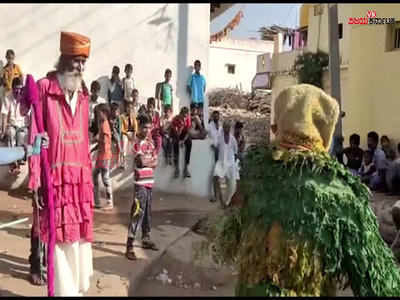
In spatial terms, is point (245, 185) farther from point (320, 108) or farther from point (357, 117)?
point (357, 117)

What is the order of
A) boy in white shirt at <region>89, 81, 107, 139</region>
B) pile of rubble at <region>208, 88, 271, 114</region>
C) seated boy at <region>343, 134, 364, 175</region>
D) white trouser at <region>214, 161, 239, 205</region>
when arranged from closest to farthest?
boy in white shirt at <region>89, 81, 107, 139</region> < seated boy at <region>343, 134, 364, 175</region> < white trouser at <region>214, 161, 239, 205</region> < pile of rubble at <region>208, 88, 271, 114</region>

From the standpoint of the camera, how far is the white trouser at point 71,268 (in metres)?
3.79

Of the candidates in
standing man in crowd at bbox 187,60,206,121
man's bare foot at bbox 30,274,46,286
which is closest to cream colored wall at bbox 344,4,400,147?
standing man in crowd at bbox 187,60,206,121

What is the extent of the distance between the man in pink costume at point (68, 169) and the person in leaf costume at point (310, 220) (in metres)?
1.80

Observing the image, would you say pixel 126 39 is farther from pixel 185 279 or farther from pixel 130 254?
pixel 185 279

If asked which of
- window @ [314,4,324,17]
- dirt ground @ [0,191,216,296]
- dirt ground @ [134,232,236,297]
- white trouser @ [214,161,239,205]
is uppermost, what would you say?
window @ [314,4,324,17]

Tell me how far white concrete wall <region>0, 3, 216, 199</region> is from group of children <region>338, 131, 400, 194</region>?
8.10ft

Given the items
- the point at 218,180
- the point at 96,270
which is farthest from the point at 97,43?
the point at 96,270

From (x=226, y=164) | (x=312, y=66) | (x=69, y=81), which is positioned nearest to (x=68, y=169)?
(x=69, y=81)

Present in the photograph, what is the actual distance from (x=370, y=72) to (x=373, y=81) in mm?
279

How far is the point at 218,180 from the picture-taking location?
9.47 metres

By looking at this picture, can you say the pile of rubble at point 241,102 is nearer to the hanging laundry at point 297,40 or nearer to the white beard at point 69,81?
the hanging laundry at point 297,40

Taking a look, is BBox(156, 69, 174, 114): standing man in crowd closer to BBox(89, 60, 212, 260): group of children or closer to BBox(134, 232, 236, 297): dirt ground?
BBox(89, 60, 212, 260): group of children

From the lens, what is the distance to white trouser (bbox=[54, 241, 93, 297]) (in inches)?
149
